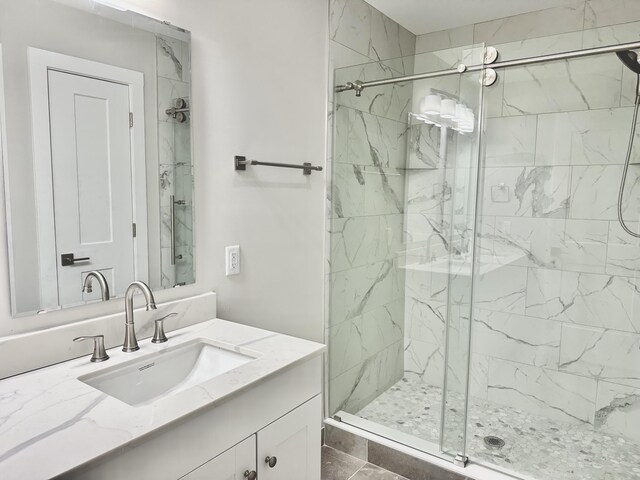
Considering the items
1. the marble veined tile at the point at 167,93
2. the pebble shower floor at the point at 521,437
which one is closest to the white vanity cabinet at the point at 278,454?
the pebble shower floor at the point at 521,437

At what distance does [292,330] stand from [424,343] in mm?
902

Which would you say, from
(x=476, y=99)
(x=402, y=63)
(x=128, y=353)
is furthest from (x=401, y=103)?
(x=128, y=353)

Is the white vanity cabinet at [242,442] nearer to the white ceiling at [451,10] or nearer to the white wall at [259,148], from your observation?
the white wall at [259,148]

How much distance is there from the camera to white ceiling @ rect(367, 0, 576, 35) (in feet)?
8.23

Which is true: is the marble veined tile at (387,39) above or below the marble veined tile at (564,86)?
above

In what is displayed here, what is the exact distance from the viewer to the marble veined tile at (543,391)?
2484 millimetres

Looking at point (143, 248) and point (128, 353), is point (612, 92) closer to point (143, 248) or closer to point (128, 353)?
point (143, 248)

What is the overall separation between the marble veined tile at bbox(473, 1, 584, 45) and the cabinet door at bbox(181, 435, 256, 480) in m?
2.60

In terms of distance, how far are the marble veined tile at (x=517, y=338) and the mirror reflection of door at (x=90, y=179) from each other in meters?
2.08

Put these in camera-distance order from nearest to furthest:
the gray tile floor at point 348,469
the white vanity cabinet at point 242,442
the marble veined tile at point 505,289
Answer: the white vanity cabinet at point 242,442 → the gray tile floor at point 348,469 → the marble veined tile at point 505,289

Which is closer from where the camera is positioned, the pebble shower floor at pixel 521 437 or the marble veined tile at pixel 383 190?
the pebble shower floor at pixel 521 437

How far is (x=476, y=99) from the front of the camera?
206 centimetres

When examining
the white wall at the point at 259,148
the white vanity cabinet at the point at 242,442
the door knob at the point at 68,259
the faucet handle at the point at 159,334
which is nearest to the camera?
the white vanity cabinet at the point at 242,442

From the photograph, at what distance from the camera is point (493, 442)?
2252mm
